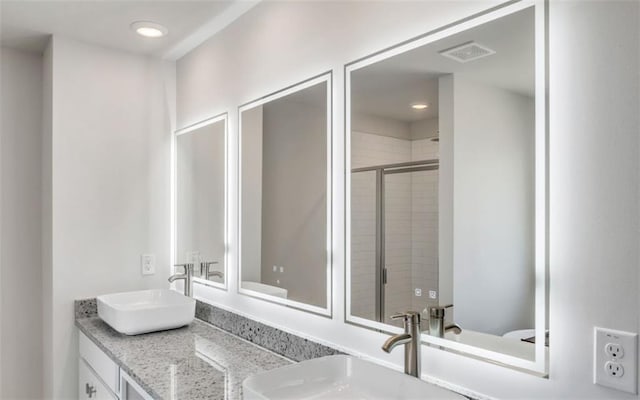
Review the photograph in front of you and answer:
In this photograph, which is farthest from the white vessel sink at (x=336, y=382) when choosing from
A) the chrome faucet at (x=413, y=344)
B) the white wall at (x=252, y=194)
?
the white wall at (x=252, y=194)

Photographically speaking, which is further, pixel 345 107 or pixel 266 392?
pixel 345 107

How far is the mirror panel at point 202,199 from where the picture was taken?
92.7 inches

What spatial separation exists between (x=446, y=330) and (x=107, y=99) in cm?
230

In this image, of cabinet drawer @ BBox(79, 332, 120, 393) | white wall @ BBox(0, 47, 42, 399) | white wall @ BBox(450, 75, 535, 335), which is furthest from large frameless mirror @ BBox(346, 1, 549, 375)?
white wall @ BBox(0, 47, 42, 399)

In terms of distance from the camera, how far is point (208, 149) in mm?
2473

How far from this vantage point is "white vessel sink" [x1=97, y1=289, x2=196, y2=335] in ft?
6.83

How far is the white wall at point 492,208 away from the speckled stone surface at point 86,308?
6.85ft

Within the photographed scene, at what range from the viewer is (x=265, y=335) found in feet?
6.24

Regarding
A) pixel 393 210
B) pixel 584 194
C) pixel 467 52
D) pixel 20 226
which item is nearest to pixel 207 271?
pixel 20 226

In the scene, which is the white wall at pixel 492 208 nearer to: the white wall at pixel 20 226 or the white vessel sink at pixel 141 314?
the white vessel sink at pixel 141 314

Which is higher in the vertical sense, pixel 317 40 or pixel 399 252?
pixel 317 40

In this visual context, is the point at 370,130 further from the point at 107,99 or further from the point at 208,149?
the point at 107,99

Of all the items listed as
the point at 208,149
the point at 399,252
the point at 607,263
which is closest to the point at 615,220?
the point at 607,263

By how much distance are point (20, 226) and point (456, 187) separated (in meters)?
2.62
